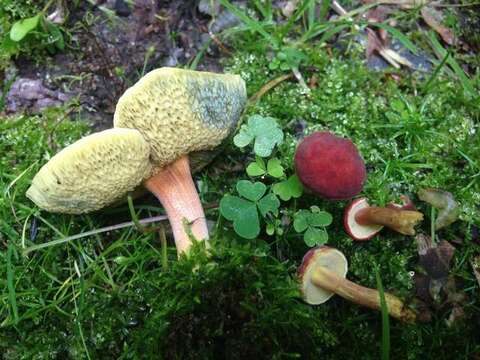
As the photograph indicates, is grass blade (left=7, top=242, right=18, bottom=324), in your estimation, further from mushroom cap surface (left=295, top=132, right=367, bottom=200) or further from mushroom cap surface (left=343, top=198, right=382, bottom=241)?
mushroom cap surface (left=343, top=198, right=382, bottom=241)

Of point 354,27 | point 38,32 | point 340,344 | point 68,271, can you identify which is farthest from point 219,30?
point 340,344

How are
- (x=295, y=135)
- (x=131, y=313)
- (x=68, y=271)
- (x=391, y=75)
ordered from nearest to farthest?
(x=131, y=313), (x=68, y=271), (x=295, y=135), (x=391, y=75)

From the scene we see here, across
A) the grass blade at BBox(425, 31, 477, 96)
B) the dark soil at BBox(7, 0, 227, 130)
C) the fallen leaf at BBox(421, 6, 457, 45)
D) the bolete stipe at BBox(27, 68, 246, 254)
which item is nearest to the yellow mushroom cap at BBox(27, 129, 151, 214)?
the bolete stipe at BBox(27, 68, 246, 254)

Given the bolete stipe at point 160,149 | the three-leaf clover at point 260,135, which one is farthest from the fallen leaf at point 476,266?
the bolete stipe at point 160,149

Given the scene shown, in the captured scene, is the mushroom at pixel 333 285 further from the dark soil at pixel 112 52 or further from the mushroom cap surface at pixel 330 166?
the dark soil at pixel 112 52

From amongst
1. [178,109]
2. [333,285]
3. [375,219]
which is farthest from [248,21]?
[333,285]

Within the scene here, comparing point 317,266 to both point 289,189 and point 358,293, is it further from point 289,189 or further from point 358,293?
point 289,189

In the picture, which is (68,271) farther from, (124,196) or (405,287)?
(405,287)
